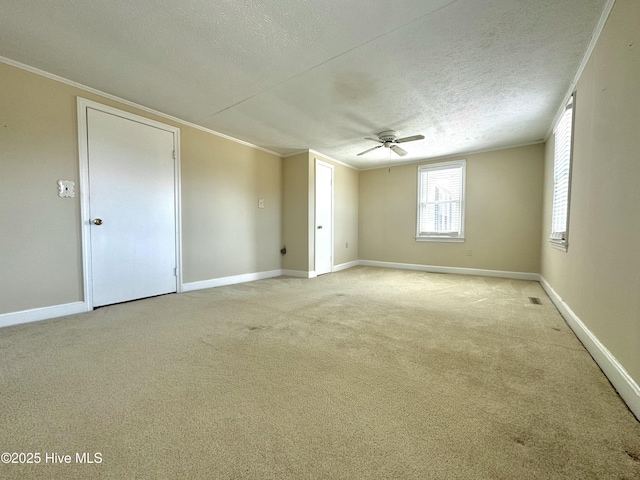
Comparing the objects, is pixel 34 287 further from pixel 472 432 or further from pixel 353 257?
pixel 353 257

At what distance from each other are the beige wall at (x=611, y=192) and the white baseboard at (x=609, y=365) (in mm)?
51

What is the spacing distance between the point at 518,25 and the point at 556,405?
99.2 inches

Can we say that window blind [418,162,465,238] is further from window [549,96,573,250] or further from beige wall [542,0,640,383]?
beige wall [542,0,640,383]

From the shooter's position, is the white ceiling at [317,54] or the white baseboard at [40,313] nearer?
the white ceiling at [317,54]

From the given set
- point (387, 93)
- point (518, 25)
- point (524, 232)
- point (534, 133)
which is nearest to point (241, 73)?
point (387, 93)

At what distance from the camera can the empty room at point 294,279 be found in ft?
3.76

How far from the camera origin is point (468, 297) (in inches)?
140

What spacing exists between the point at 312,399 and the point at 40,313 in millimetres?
Answer: 2969

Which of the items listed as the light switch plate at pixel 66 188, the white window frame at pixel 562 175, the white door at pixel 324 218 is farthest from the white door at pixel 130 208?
the white window frame at pixel 562 175

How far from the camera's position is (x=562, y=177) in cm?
314

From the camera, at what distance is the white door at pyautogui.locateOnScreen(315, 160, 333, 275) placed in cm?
529

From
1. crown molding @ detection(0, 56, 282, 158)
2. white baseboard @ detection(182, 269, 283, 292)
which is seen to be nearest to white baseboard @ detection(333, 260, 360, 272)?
white baseboard @ detection(182, 269, 283, 292)

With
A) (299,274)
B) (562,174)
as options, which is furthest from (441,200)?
(299,274)

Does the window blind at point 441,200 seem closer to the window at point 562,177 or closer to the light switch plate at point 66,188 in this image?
the window at point 562,177
